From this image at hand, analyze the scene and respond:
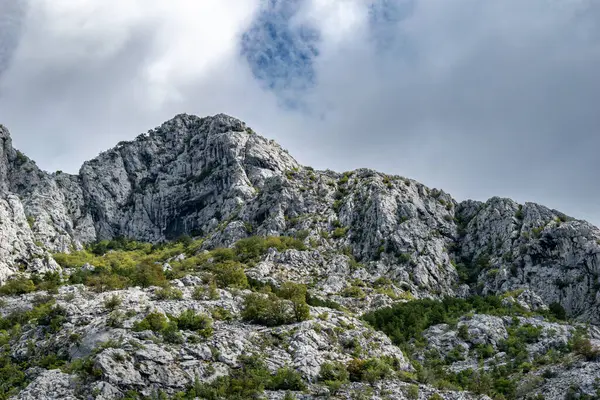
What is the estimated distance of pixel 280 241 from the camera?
10556cm

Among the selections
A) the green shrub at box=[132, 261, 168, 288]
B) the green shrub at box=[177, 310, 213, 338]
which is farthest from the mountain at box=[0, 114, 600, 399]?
the green shrub at box=[132, 261, 168, 288]

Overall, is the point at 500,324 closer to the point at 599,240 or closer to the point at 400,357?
the point at 400,357

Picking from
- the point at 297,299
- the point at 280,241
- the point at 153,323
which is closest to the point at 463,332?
the point at 297,299

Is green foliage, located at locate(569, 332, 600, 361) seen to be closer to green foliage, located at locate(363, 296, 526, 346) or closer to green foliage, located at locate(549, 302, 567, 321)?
green foliage, located at locate(363, 296, 526, 346)

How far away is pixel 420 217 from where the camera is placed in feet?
389

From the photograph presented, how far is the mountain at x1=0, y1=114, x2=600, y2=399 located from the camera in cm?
5781

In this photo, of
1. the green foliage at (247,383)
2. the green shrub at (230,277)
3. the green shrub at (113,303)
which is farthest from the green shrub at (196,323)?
the green shrub at (230,277)

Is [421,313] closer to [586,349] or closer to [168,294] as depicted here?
[586,349]

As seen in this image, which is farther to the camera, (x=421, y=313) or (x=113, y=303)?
(x=421, y=313)

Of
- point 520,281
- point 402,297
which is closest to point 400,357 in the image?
point 402,297

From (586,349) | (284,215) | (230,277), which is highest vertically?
(284,215)

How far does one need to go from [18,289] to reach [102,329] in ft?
93.0

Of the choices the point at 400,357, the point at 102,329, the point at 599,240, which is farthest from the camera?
the point at 599,240

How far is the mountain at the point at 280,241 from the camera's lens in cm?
5781
